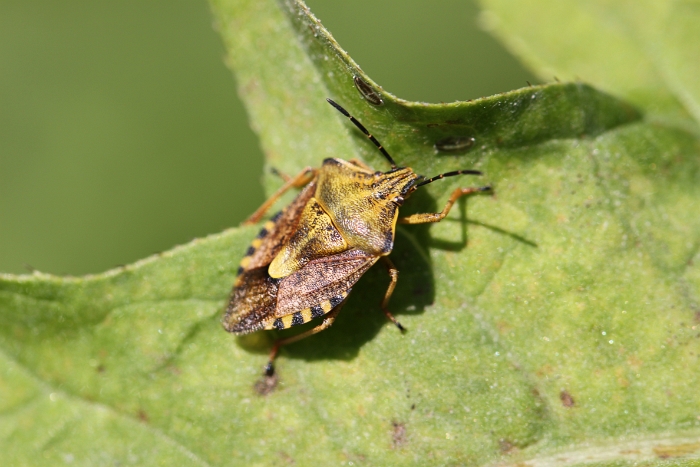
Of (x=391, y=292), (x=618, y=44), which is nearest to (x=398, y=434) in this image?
(x=391, y=292)

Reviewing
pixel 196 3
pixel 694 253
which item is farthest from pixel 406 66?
pixel 694 253

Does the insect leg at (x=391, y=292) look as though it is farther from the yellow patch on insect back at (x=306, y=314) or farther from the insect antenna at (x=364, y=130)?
the insect antenna at (x=364, y=130)

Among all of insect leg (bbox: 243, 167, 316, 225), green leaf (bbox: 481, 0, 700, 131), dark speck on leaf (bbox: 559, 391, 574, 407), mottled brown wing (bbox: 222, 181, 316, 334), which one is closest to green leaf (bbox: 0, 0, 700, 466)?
dark speck on leaf (bbox: 559, 391, 574, 407)

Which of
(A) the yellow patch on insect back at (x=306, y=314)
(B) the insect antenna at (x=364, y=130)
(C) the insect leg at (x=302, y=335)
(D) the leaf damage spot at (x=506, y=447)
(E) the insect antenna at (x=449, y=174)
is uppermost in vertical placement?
(B) the insect antenna at (x=364, y=130)

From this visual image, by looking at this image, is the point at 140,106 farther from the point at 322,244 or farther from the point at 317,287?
the point at 317,287

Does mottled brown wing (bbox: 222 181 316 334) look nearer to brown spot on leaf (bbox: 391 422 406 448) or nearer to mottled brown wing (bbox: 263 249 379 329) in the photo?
mottled brown wing (bbox: 263 249 379 329)

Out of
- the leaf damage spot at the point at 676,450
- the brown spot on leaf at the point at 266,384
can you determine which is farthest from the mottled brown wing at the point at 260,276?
the leaf damage spot at the point at 676,450
